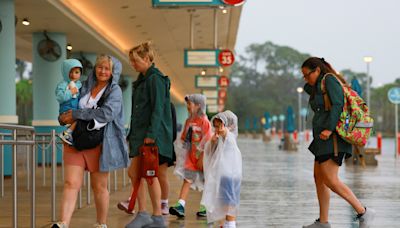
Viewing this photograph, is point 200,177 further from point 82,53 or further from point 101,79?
point 82,53

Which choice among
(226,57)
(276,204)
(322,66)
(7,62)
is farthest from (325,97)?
(226,57)

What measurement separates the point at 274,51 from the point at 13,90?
145 meters

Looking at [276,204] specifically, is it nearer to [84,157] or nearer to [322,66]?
[322,66]

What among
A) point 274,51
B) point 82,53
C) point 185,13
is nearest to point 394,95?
point 185,13

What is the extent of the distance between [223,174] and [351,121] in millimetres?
1435

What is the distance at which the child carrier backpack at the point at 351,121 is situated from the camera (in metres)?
8.46

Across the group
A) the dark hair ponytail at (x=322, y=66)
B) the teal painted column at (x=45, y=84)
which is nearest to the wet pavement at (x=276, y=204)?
the dark hair ponytail at (x=322, y=66)

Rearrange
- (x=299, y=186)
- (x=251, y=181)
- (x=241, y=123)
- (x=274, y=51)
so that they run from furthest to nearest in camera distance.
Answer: (x=274, y=51) → (x=241, y=123) → (x=251, y=181) → (x=299, y=186)

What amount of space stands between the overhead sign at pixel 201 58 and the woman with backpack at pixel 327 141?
1772 centimetres

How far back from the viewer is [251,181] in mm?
16812

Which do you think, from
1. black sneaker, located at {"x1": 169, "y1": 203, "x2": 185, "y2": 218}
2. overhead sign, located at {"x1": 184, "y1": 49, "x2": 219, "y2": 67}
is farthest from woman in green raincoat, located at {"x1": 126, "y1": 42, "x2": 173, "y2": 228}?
overhead sign, located at {"x1": 184, "y1": 49, "x2": 219, "y2": 67}

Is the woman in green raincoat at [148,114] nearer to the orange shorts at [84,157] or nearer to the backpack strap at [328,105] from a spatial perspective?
the orange shorts at [84,157]

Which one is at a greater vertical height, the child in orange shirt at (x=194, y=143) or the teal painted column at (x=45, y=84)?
the teal painted column at (x=45, y=84)

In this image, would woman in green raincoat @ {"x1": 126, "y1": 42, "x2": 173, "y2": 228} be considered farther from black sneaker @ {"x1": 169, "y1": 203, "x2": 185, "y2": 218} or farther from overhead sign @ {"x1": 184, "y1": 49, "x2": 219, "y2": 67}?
overhead sign @ {"x1": 184, "y1": 49, "x2": 219, "y2": 67}
